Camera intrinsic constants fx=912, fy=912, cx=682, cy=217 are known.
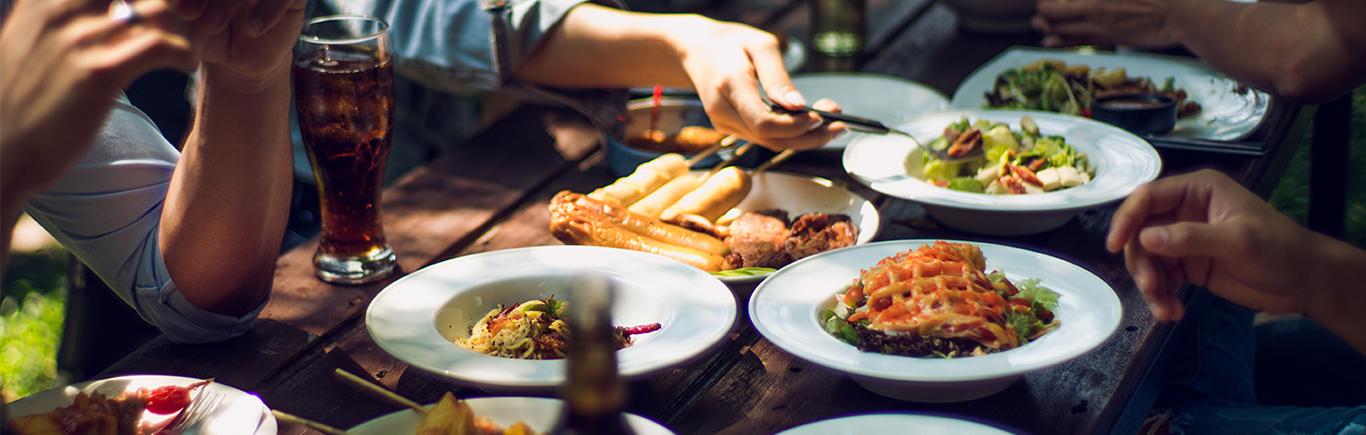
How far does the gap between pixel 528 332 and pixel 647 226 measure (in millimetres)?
455

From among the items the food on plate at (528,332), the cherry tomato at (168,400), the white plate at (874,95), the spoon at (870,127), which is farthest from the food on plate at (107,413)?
the white plate at (874,95)

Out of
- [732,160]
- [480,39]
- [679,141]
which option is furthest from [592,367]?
[480,39]

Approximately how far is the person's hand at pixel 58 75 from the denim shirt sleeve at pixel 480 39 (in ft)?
5.09

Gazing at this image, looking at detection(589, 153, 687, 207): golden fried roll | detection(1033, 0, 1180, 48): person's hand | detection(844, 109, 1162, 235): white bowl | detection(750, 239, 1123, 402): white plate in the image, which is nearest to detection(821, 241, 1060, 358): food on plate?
detection(750, 239, 1123, 402): white plate

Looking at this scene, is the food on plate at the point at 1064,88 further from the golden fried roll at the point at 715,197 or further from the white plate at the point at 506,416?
the white plate at the point at 506,416

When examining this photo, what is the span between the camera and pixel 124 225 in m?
1.58

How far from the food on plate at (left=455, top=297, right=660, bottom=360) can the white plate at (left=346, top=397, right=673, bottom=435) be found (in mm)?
240

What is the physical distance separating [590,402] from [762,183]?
1.52 meters

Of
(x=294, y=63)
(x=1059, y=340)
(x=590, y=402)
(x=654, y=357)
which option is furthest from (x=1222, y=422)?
(x=294, y=63)

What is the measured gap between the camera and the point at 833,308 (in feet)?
4.80

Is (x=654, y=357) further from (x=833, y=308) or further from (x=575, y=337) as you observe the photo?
(x=575, y=337)

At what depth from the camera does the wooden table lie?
1.32 meters

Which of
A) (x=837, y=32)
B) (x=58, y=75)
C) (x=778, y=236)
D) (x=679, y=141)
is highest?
(x=58, y=75)

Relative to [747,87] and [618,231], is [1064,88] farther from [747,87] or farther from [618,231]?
[618,231]
